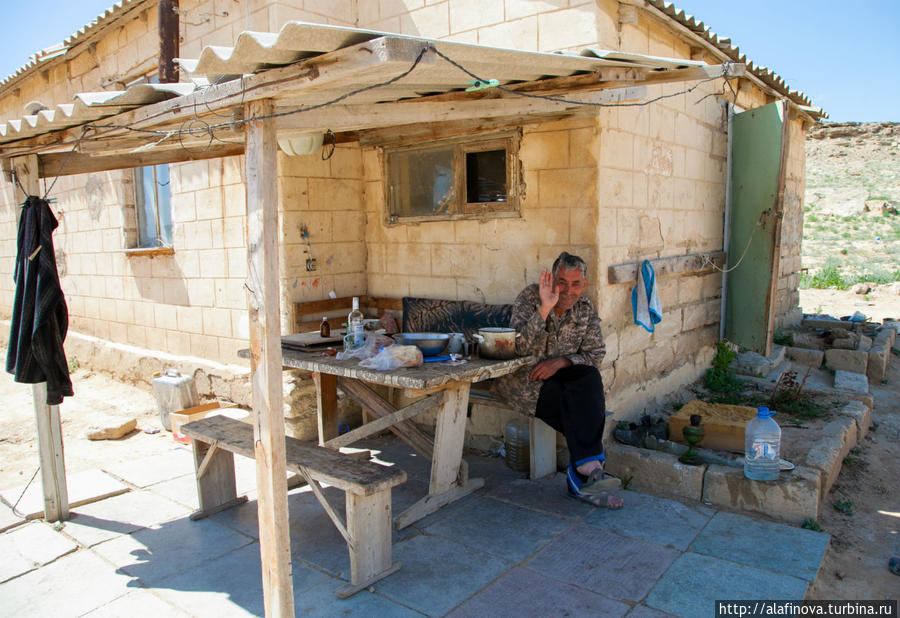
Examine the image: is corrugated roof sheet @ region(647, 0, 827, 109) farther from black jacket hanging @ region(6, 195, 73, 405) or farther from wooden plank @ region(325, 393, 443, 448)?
black jacket hanging @ region(6, 195, 73, 405)

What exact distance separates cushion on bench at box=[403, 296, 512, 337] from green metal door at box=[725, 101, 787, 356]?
3101mm

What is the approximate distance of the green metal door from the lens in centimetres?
604

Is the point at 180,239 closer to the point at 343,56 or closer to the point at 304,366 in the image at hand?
the point at 304,366

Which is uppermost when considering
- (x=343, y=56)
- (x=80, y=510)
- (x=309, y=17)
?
(x=309, y=17)

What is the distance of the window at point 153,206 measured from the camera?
7.19 m

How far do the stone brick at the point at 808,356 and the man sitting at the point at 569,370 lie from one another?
4.45m

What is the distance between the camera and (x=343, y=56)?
220cm

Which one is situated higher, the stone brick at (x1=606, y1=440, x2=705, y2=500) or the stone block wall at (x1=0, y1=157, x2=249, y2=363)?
the stone block wall at (x1=0, y1=157, x2=249, y2=363)

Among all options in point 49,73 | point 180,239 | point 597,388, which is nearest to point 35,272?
point 180,239

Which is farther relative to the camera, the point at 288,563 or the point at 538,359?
the point at 538,359

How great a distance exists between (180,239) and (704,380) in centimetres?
569

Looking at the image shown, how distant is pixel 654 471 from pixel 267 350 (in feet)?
9.86

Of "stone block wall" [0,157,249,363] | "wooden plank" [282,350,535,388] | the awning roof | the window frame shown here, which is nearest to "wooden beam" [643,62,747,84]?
the awning roof

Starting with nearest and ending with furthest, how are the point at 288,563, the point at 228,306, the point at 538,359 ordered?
the point at 288,563 → the point at 538,359 → the point at 228,306
